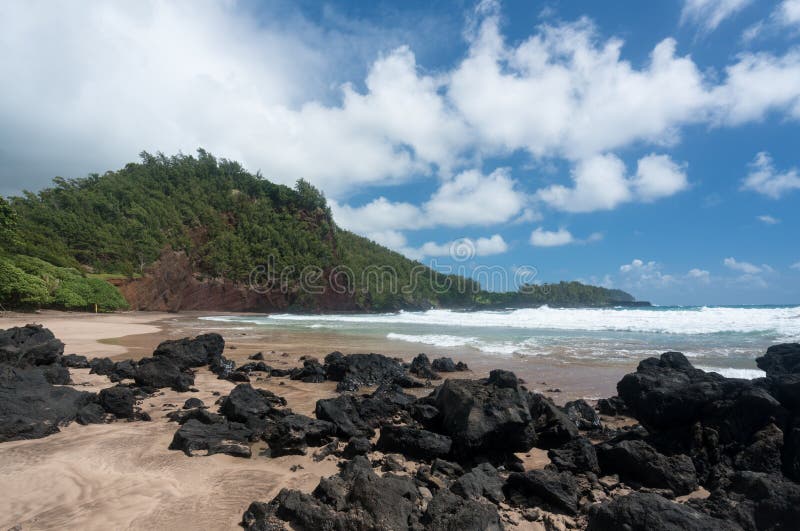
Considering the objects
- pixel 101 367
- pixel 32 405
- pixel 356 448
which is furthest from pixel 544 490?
pixel 101 367

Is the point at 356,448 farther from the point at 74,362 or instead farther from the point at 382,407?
the point at 74,362

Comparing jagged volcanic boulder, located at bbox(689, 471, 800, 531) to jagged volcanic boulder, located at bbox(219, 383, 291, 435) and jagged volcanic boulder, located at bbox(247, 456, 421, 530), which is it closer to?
jagged volcanic boulder, located at bbox(247, 456, 421, 530)

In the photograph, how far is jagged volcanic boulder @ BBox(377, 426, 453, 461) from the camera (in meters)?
4.92

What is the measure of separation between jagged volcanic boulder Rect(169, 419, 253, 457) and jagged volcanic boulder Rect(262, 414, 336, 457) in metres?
0.34

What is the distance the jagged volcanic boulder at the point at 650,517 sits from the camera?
2.85 m

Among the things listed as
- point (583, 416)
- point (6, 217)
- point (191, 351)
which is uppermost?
point (6, 217)

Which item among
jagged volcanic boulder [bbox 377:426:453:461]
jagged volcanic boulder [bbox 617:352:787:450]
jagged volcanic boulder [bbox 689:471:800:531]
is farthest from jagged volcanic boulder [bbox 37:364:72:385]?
jagged volcanic boulder [bbox 617:352:787:450]

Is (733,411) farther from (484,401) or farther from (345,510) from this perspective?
(345,510)

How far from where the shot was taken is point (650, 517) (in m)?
2.91

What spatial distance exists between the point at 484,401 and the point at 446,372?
6.21m

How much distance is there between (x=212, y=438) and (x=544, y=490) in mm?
4255

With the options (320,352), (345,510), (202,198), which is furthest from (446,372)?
(202,198)

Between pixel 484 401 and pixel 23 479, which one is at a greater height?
pixel 484 401

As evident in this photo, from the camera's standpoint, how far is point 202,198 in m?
59.8
